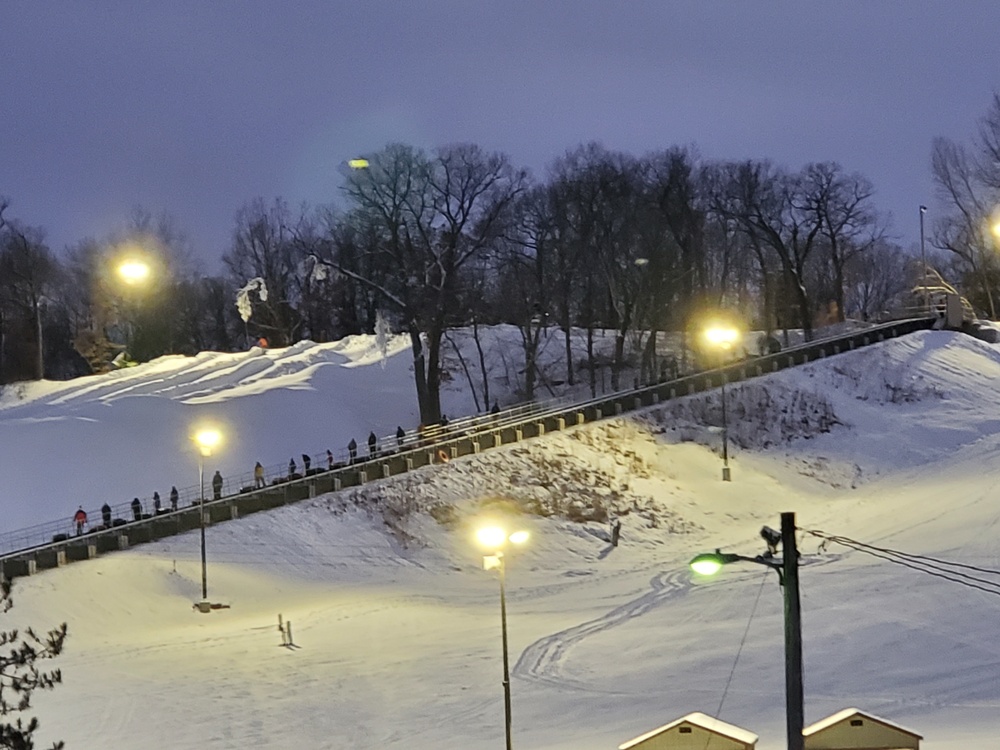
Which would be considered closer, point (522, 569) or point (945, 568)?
point (945, 568)

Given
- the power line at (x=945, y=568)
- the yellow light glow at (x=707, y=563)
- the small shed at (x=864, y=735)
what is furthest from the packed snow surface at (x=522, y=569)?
the yellow light glow at (x=707, y=563)

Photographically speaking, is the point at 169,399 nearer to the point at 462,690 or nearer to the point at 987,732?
the point at 462,690

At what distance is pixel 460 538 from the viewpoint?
34531 mm

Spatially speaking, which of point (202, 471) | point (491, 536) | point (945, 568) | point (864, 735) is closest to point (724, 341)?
point (945, 568)

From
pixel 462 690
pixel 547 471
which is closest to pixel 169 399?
pixel 547 471

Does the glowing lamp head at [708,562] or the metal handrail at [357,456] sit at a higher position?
the glowing lamp head at [708,562]

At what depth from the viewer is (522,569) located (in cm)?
3222

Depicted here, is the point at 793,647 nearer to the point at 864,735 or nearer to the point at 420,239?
the point at 864,735

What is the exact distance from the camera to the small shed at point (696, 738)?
10859mm

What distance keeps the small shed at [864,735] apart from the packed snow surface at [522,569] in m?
3.33

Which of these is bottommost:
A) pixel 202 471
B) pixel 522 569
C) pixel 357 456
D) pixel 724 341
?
pixel 522 569

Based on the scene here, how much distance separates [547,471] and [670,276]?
21.2 meters

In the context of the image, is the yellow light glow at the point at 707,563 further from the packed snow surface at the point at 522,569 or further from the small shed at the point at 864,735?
the packed snow surface at the point at 522,569

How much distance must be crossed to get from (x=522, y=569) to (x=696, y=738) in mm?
21394
